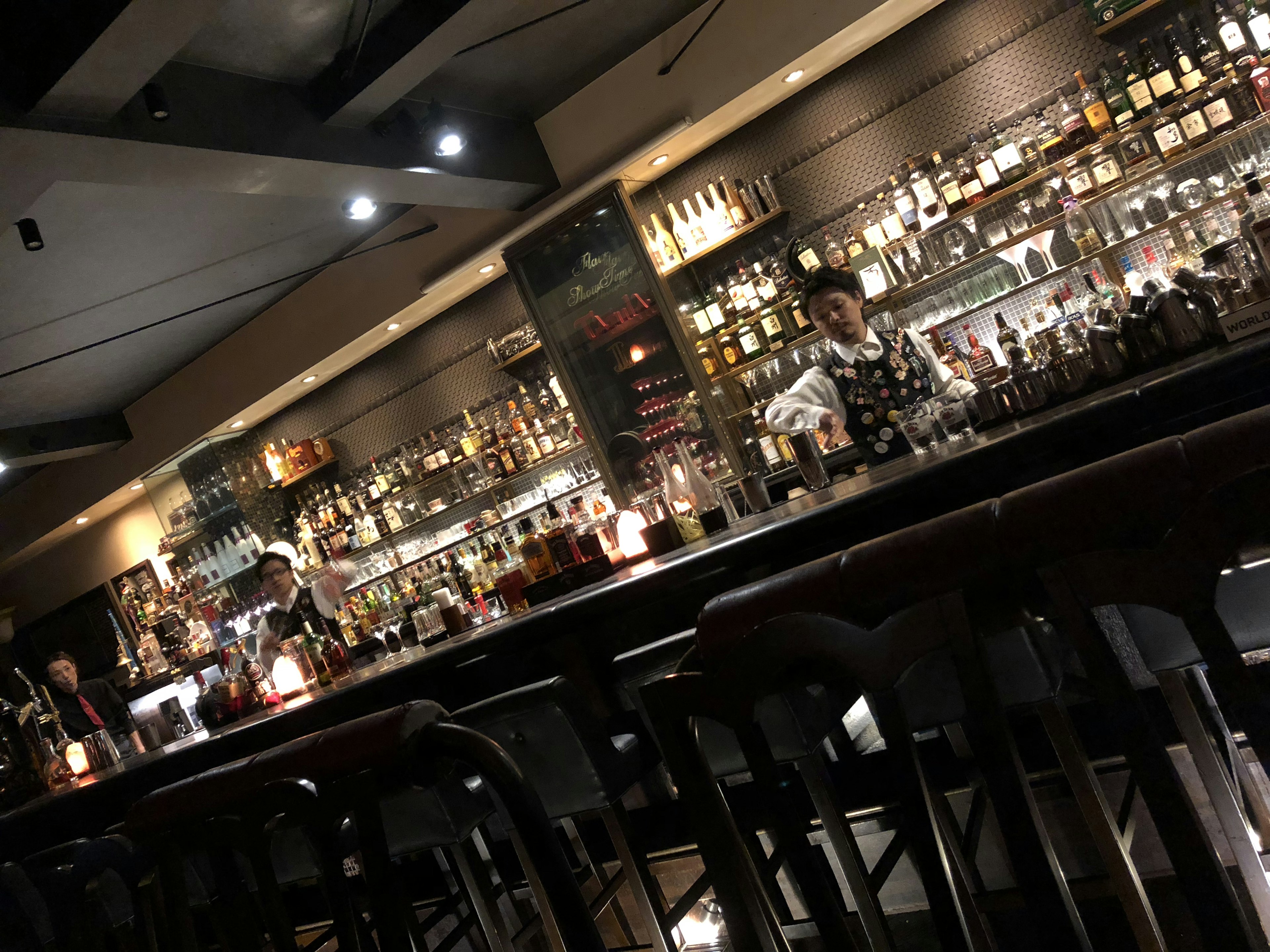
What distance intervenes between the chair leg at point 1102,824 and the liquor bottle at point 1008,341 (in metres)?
1.24

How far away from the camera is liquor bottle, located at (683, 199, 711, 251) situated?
205 inches

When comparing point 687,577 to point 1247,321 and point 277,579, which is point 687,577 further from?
point 277,579

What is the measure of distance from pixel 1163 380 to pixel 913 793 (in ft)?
3.11

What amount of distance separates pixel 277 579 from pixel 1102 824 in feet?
15.3

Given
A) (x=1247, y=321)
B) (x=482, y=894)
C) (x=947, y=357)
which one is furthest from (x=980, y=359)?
(x=482, y=894)

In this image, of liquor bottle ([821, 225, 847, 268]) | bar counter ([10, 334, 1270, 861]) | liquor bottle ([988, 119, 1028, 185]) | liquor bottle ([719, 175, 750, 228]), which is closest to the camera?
bar counter ([10, 334, 1270, 861])

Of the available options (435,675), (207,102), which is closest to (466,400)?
(207,102)

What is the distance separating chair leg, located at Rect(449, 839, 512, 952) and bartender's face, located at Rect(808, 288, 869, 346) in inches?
97.1

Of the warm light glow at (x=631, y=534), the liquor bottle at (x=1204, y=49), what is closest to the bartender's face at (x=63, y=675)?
the warm light glow at (x=631, y=534)

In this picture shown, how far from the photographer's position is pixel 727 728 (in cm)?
153

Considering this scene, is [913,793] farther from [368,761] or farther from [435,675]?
[435,675]

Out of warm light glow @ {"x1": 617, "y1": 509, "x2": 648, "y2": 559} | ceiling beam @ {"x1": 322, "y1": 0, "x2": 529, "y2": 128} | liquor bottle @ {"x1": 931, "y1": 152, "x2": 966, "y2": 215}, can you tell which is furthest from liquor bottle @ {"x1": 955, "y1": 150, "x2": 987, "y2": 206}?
warm light glow @ {"x1": 617, "y1": 509, "x2": 648, "y2": 559}

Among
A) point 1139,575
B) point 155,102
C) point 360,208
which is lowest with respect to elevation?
point 1139,575

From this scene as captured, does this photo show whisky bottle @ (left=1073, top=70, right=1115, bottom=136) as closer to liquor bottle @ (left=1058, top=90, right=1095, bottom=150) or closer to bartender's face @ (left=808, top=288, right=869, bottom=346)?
liquor bottle @ (left=1058, top=90, right=1095, bottom=150)
